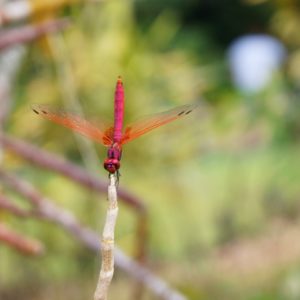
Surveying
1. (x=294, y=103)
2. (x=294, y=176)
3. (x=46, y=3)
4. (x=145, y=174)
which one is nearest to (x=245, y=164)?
(x=294, y=176)

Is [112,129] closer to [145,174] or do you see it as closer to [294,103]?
[145,174]

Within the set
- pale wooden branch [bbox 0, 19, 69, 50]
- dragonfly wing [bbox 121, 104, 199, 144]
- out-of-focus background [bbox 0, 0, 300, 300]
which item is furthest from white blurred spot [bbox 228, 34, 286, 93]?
dragonfly wing [bbox 121, 104, 199, 144]

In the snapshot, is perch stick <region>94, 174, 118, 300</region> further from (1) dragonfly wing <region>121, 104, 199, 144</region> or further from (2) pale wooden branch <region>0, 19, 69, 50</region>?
(2) pale wooden branch <region>0, 19, 69, 50</region>

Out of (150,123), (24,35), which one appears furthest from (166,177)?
(150,123)

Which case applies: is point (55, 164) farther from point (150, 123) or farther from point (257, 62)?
point (257, 62)

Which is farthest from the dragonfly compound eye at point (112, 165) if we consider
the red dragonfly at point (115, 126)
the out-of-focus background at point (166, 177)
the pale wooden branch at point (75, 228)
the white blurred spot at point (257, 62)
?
the white blurred spot at point (257, 62)

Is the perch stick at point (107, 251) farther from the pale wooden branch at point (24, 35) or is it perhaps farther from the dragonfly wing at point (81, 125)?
the pale wooden branch at point (24, 35)
